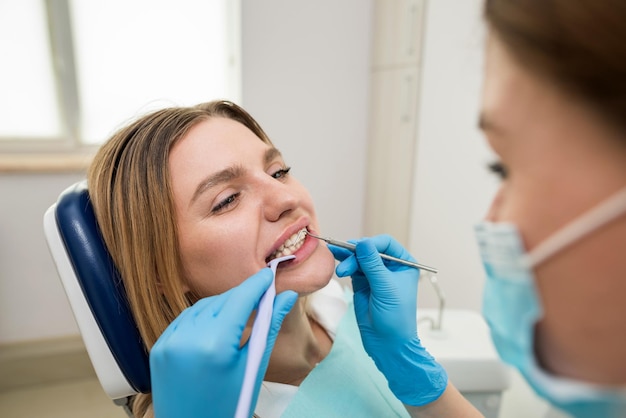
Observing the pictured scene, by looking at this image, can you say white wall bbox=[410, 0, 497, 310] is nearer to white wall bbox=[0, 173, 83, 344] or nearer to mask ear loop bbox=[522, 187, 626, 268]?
mask ear loop bbox=[522, 187, 626, 268]

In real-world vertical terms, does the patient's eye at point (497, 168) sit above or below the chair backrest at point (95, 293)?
above

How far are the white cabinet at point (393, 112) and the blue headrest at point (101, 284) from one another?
146cm

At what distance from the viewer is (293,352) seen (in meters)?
1.08

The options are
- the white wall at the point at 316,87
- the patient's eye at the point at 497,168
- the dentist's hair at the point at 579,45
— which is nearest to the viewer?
the dentist's hair at the point at 579,45

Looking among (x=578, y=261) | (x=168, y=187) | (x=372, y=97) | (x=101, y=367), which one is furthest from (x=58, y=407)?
(x=578, y=261)

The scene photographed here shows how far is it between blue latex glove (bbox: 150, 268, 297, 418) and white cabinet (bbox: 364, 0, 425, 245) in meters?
1.50

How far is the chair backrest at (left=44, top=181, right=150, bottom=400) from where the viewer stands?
853 mm

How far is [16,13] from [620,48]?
8.57 ft

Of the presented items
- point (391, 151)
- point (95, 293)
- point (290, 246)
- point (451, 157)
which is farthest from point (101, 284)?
point (391, 151)

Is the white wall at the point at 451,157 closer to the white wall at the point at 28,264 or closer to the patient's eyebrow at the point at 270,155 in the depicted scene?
the patient's eyebrow at the point at 270,155

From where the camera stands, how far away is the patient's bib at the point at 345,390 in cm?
96

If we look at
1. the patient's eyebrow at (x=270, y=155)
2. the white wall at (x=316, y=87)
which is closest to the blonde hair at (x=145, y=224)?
the patient's eyebrow at (x=270, y=155)

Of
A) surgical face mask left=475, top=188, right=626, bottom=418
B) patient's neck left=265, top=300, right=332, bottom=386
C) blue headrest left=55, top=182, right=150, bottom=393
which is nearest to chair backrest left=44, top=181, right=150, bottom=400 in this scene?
blue headrest left=55, top=182, right=150, bottom=393

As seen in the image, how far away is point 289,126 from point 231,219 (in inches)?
61.6
